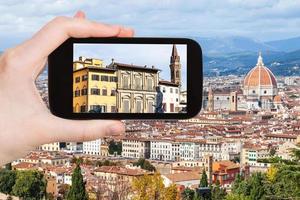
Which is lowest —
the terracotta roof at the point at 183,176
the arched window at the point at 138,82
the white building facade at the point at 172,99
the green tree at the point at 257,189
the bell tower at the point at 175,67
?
the terracotta roof at the point at 183,176

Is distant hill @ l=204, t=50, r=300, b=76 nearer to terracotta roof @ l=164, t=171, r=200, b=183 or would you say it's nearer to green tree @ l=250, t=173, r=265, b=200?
terracotta roof @ l=164, t=171, r=200, b=183

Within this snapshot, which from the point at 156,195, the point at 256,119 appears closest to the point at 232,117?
the point at 256,119

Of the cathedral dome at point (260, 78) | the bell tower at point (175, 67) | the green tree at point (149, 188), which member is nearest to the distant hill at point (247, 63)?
the cathedral dome at point (260, 78)

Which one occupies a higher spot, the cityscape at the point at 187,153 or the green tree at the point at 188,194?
the cityscape at the point at 187,153

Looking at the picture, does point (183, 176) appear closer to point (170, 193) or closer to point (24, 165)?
point (170, 193)

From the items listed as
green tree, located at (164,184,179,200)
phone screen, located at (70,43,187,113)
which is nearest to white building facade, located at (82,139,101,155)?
green tree, located at (164,184,179,200)

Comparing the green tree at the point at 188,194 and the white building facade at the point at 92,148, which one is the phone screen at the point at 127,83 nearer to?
the green tree at the point at 188,194

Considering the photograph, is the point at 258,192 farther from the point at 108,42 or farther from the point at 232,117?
the point at 232,117
